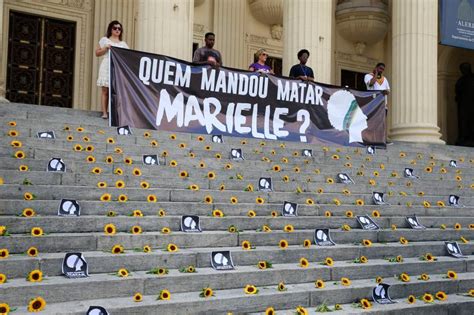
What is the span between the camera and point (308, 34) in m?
13.0

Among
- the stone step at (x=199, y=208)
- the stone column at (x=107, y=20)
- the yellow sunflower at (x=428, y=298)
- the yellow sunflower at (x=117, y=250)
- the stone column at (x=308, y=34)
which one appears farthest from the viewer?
the stone column at (x=107, y=20)

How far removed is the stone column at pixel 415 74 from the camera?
13.9m

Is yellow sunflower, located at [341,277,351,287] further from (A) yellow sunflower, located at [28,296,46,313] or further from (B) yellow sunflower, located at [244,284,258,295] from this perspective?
(A) yellow sunflower, located at [28,296,46,313]

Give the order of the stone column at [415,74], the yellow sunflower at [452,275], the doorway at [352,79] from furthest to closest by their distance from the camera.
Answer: the doorway at [352,79]
the stone column at [415,74]
the yellow sunflower at [452,275]

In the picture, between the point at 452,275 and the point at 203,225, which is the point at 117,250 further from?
the point at 452,275

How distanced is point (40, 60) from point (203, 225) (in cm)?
1064

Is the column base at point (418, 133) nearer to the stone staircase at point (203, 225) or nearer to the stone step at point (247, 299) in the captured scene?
the stone staircase at point (203, 225)

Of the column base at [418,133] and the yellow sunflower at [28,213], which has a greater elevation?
the column base at [418,133]

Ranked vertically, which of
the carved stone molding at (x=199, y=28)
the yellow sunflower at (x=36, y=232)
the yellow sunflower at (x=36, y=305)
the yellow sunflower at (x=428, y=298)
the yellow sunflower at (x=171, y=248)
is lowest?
the yellow sunflower at (x=428, y=298)

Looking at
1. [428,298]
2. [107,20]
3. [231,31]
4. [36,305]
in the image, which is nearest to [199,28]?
[231,31]

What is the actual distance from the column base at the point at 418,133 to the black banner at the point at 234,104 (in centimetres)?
244

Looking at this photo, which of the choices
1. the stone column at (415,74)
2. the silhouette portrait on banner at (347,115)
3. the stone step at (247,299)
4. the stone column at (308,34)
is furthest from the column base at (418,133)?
the stone step at (247,299)

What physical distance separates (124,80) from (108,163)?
273cm

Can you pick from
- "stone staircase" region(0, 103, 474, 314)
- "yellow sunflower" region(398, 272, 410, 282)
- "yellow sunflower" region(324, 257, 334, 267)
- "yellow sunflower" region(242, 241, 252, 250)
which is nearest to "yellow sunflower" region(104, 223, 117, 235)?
"stone staircase" region(0, 103, 474, 314)
